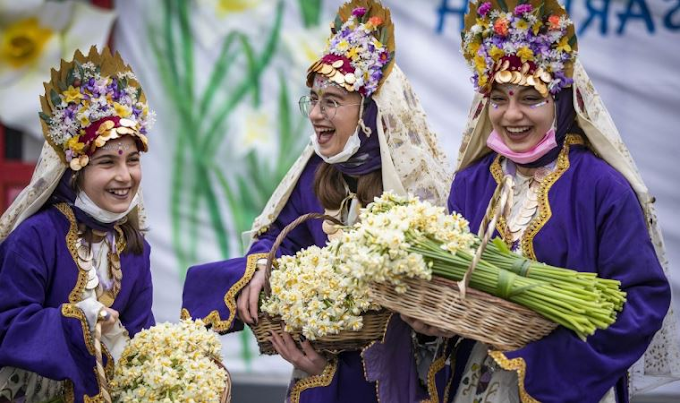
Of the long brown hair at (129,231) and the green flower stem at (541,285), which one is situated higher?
the long brown hair at (129,231)

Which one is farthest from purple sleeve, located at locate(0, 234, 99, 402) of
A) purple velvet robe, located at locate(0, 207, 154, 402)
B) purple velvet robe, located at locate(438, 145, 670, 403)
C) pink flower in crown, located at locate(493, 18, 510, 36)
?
pink flower in crown, located at locate(493, 18, 510, 36)

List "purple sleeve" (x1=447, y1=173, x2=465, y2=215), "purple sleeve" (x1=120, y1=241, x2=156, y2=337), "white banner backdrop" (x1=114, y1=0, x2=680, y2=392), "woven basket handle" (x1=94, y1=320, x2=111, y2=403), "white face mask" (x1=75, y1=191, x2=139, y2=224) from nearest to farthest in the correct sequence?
"woven basket handle" (x1=94, y1=320, x2=111, y2=403)
"purple sleeve" (x1=447, y1=173, x2=465, y2=215)
"white face mask" (x1=75, y1=191, x2=139, y2=224)
"purple sleeve" (x1=120, y1=241, x2=156, y2=337)
"white banner backdrop" (x1=114, y1=0, x2=680, y2=392)

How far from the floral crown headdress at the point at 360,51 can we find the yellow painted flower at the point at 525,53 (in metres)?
0.73

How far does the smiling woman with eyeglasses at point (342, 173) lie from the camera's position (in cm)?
432

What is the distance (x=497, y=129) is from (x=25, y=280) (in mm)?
1779

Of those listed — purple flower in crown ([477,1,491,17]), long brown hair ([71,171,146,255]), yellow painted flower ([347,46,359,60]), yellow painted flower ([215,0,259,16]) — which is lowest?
long brown hair ([71,171,146,255])

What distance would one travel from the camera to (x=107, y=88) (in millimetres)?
4391

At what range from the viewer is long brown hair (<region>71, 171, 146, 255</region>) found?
4.35 metres

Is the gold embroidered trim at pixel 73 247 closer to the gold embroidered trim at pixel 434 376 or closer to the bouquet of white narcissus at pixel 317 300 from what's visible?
the bouquet of white narcissus at pixel 317 300

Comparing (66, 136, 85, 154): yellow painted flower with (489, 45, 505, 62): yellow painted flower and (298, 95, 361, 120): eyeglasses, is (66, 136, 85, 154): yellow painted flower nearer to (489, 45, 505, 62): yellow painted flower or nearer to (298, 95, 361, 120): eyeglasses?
(298, 95, 361, 120): eyeglasses

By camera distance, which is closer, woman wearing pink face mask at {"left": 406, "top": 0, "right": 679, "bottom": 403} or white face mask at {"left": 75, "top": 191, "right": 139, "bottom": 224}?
woman wearing pink face mask at {"left": 406, "top": 0, "right": 679, "bottom": 403}

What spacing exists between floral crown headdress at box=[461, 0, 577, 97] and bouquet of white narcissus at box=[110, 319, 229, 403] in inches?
54.7

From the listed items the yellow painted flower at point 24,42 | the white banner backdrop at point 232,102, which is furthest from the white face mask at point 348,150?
the yellow painted flower at point 24,42


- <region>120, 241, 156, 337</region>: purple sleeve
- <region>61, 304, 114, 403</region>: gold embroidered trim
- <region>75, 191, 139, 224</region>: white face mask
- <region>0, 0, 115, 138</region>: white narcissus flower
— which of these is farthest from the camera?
<region>0, 0, 115, 138</region>: white narcissus flower
